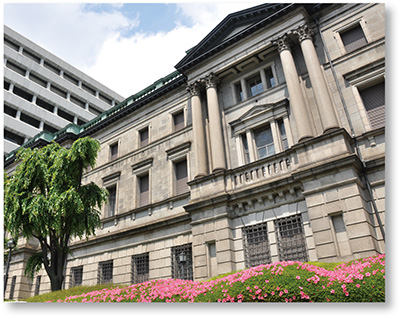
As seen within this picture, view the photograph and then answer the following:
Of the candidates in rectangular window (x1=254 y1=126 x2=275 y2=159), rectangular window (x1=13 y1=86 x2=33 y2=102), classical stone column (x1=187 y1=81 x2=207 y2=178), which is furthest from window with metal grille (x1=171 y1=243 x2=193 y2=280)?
rectangular window (x1=13 y1=86 x2=33 y2=102)

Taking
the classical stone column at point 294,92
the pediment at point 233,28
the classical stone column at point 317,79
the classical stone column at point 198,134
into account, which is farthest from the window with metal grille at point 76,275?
the classical stone column at point 317,79

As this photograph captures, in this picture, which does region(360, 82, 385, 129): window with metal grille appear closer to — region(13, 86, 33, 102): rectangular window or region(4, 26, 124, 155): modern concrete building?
region(4, 26, 124, 155): modern concrete building

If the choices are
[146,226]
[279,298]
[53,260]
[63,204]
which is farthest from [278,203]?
[53,260]

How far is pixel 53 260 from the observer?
15.1m

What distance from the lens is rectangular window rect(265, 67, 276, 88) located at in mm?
17594

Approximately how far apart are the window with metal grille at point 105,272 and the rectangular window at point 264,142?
1171 cm

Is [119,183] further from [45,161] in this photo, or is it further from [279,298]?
[279,298]

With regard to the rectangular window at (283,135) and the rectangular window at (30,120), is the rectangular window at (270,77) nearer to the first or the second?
the rectangular window at (283,135)

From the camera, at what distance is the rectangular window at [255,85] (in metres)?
18.2

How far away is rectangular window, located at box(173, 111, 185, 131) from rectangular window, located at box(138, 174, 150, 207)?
153 inches

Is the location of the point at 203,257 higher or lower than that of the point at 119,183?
lower

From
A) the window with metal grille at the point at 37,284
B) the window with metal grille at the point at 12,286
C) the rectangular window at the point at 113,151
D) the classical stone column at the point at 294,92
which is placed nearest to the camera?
the classical stone column at the point at 294,92

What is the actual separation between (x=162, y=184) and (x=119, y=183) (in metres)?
4.34

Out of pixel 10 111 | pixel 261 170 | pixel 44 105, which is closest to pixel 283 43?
pixel 261 170
